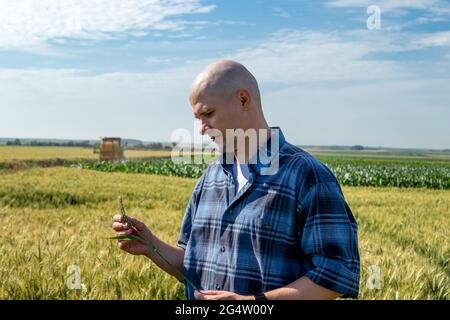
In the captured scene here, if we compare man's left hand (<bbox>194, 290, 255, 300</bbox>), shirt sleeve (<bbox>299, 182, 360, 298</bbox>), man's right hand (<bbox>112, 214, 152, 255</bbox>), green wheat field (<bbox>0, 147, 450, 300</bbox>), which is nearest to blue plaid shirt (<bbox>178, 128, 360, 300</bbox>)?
shirt sleeve (<bbox>299, 182, 360, 298</bbox>)

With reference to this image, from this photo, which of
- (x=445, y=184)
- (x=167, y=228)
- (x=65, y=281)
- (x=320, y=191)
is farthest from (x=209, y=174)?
(x=445, y=184)

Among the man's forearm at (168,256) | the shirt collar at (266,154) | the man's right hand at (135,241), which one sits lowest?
the man's forearm at (168,256)

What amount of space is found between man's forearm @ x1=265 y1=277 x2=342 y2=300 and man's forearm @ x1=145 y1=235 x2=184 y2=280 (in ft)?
1.66

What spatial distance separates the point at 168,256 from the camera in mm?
2234

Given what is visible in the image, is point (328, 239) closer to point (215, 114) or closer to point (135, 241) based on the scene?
point (215, 114)

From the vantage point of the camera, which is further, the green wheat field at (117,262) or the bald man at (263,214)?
the green wheat field at (117,262)

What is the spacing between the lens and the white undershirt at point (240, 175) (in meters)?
2.00

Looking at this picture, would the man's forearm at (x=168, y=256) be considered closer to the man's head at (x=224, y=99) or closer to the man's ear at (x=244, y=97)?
the man's head at (x=224, y=99)

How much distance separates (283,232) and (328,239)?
150mm

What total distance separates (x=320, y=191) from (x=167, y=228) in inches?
180

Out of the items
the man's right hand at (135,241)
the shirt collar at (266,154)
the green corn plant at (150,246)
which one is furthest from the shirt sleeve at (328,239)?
the man's right hand at (135,241)

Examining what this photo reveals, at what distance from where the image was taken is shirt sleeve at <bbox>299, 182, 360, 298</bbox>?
1.83 m
